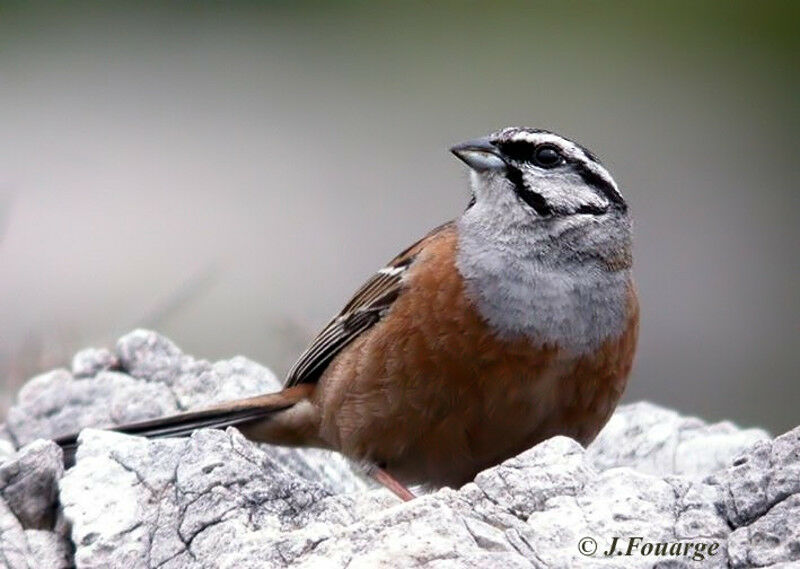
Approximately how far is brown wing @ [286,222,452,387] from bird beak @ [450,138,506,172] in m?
0.31

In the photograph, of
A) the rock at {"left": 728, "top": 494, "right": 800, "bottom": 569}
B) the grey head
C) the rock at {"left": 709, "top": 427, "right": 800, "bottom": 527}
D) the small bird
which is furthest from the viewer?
the grey head

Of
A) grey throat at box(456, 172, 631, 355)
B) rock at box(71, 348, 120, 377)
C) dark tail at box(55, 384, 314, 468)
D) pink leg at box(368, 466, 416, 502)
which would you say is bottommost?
pink leg at box(368, 466, 416, 502)

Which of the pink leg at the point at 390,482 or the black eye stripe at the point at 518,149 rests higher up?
the black eye stripe at the point at 518,149

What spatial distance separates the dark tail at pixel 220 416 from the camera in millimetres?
6719

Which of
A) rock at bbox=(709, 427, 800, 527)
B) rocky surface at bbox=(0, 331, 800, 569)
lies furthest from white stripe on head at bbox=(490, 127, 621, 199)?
rock at bbox=(709, 427, 800, 527)

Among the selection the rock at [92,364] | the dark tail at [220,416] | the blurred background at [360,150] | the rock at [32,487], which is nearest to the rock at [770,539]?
the rock at [32,487]

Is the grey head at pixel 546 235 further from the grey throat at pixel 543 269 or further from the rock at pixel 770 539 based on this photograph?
the rock at pixel 770 539

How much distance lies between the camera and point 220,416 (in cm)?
697

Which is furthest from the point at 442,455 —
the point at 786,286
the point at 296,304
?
the point at 786,286

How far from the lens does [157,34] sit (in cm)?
1490

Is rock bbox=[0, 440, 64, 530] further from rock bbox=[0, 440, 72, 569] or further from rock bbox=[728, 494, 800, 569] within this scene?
rock bbox=[728, 494, 800, 569]

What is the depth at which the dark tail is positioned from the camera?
6.72 metres

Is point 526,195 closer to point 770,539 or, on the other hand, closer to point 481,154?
point 481,154

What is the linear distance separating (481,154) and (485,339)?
710 mm
